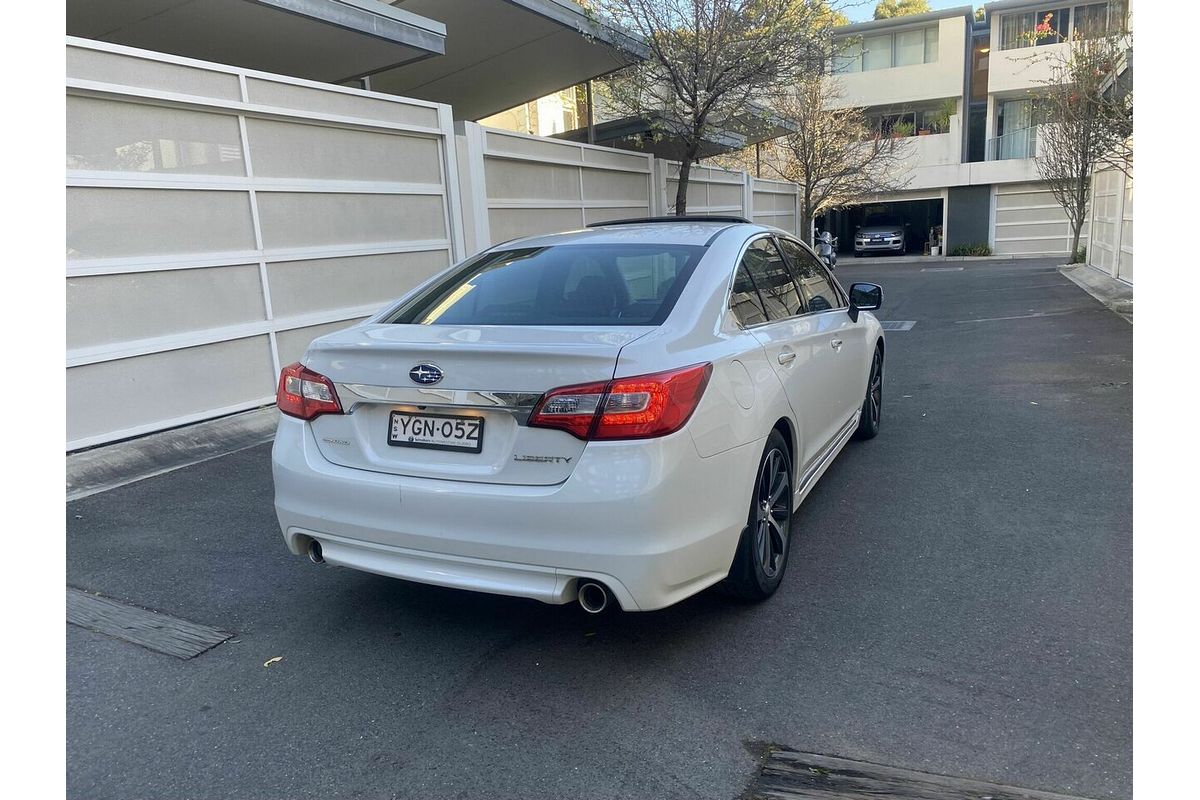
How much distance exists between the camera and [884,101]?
34.0 m

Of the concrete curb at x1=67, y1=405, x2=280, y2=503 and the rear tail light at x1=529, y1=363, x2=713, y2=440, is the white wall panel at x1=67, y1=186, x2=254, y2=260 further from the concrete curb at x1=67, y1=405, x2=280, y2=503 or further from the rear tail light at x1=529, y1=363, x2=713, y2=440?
the rear tail light at x1=529, y1=363, x2=713, y2=440

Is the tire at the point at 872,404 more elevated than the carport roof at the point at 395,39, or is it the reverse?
the carport roof at the point at 395,39

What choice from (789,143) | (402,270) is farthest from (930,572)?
(789,143)

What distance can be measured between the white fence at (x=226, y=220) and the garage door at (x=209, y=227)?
0.01 metres

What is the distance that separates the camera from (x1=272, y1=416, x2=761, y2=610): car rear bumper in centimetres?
281

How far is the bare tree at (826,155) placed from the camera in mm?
25844

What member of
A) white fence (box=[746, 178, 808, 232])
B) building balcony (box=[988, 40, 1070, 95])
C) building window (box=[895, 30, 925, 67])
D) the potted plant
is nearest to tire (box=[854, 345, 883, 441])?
white fence (box=[746, 178, 808, 232])

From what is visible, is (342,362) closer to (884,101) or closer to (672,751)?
(672,751)

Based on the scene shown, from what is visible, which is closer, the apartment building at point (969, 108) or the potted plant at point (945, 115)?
the apartment building at point (969, 108)

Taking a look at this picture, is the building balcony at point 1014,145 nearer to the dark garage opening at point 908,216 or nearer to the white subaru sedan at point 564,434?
the dark garage opening at point 908,216

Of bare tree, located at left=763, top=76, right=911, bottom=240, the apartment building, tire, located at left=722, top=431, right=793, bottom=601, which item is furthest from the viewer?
the apartment building

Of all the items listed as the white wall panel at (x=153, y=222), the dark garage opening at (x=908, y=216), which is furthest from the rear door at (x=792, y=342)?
the dark garage opening at (x=908, y=216)

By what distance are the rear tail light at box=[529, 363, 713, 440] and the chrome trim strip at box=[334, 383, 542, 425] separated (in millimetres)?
56

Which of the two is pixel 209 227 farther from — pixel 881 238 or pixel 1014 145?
pixel 1014 145
